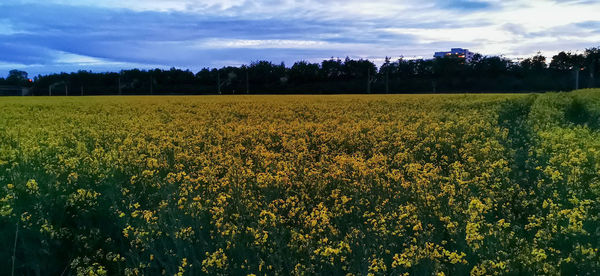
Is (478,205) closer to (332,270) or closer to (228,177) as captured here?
(332,270)

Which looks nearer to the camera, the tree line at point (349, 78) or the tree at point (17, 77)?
the tree line at point (349, 78)

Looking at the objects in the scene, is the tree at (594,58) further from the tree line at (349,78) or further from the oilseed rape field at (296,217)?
the oilseed rape field at (296,217)

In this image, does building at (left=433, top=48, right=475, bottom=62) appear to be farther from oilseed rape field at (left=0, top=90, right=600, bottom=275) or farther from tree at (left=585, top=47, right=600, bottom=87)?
oilseed rape field at (left=0, top=90, right=600, bottom=275)

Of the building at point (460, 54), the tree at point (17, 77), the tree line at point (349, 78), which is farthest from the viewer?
the tree at point (17, 77)

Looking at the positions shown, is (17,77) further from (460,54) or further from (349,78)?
(460,54)

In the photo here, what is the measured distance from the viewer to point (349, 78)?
7856 cm

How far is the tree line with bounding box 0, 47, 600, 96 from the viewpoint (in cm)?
7112

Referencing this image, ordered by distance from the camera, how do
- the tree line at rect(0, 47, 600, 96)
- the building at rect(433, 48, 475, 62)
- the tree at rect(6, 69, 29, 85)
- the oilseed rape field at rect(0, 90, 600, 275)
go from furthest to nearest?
the tree at rect(6, 69, 29, 85) → the building at rect(433, 48, 475, 62) → the tree line at rect(0, 47, 600, 96) → the oilseed rape field at rect(0, 90, 600, 275)

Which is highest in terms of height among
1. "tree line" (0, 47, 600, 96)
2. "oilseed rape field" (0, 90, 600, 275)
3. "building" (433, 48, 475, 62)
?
"building" (433, 48, 475, 62)

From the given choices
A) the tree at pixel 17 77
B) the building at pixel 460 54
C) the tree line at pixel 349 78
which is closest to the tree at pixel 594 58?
the tree line at pixel 349 78

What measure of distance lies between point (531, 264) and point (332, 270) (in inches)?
62.4

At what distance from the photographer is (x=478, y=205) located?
397 centimetres

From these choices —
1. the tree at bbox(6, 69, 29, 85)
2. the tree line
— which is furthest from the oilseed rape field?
the tree at bbox(6, 69, 29, 85)

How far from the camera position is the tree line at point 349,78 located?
7112 centimetres
